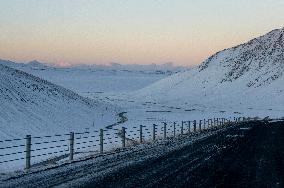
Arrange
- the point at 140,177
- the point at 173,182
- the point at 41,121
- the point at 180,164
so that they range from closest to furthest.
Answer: the point at 173,182 < the point at 140,177 < the point at 180,164 < the point at 41,121

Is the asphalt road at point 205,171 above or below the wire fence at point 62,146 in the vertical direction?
above

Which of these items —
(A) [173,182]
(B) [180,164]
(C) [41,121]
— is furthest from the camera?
(C) [41,121]

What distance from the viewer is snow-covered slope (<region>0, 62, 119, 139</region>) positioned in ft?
Answer: 205

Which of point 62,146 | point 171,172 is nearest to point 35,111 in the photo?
point 62,146

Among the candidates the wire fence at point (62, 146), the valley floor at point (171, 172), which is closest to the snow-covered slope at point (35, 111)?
the wire fence at point (62, 146)

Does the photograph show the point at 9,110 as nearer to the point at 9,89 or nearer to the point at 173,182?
the point at 9,89

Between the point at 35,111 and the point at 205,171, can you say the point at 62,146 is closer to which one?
the point at 205,171

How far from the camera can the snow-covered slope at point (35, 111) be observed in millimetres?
62375

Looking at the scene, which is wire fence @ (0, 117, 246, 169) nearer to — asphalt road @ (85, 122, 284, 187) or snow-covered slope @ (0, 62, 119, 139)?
asphalt road @ (85, 122, 284, 187)

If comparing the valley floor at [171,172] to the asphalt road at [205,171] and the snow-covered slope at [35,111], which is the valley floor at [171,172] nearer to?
the asphalt road at [205,171]

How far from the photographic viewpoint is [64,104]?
8912 cm

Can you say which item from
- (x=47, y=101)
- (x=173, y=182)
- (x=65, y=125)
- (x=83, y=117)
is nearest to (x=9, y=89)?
(x=47, y=101)

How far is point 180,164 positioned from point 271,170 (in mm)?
3411

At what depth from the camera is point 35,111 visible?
75125mm
